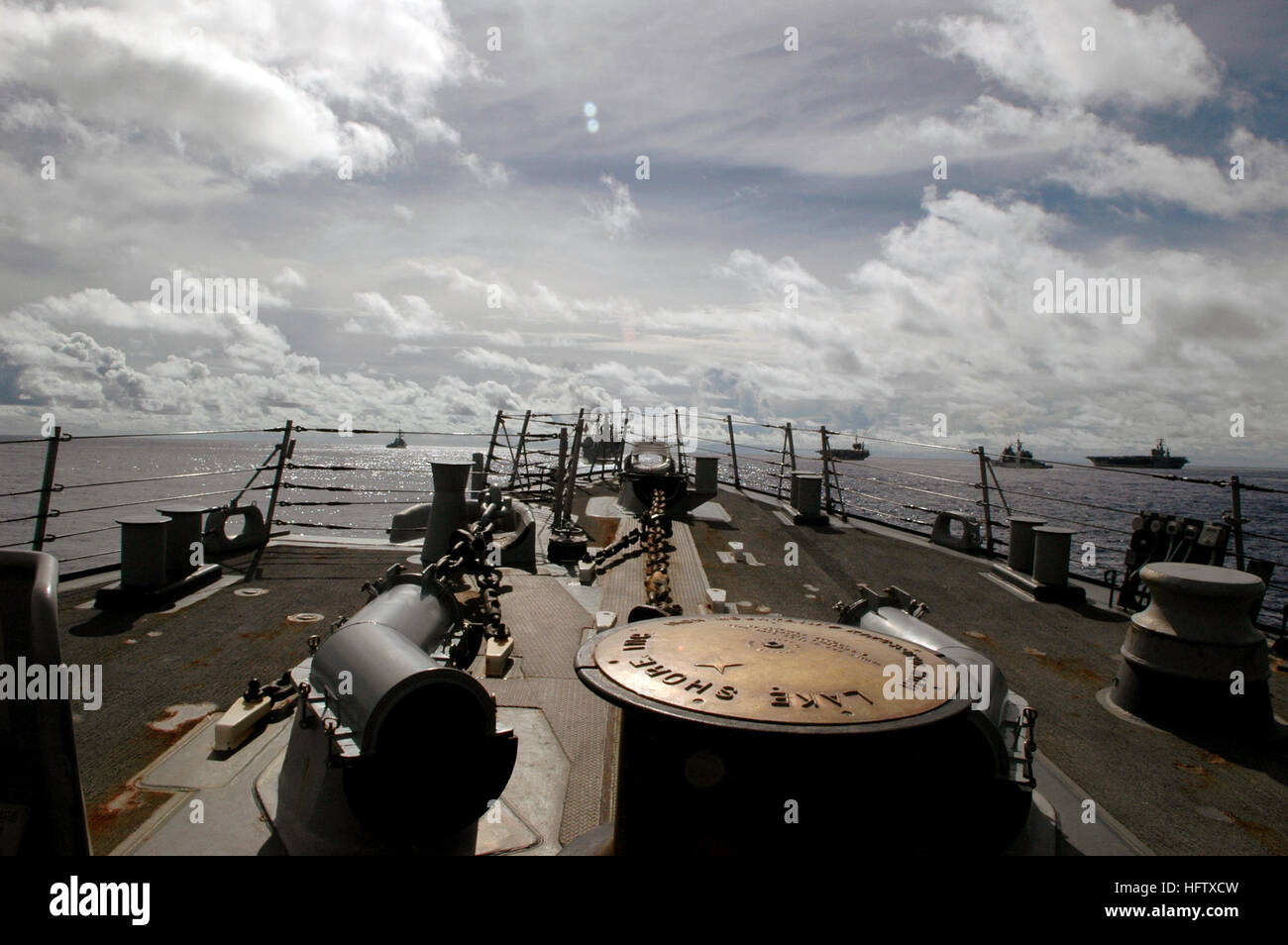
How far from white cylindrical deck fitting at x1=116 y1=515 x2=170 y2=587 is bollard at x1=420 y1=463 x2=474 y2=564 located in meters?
2.27

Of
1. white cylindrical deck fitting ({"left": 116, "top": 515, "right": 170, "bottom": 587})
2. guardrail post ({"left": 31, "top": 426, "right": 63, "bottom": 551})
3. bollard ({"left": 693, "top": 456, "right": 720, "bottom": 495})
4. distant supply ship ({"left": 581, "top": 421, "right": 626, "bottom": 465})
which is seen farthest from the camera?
distant supply ship ({"left": 581, "top": 421, "right": 626, "bottom": 465})

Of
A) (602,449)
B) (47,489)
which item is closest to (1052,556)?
(47,489)

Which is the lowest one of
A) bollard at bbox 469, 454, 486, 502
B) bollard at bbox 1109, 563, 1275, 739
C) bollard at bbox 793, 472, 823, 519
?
bollard at bbox 1109, 563, 1275, 739

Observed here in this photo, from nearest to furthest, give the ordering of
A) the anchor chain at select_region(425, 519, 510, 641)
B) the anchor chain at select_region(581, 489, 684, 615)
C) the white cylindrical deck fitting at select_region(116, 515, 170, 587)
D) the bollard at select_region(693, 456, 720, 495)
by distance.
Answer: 1. the anchor chain at select_region(581, 489, 684, 615)
2. the anchor chain at select_region(425, 519, 510, 641)
3. the white cylindrical deck fitting at select_region(116, 515, 170, 587)
4. the bollard at select_region(693, 456, 720, 495)

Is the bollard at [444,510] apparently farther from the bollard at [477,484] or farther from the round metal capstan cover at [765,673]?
the round metal capstan cover at [765,673]

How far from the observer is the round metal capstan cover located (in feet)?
7.00

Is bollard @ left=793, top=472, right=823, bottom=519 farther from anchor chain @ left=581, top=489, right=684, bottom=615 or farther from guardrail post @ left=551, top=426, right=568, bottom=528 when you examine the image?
anchor chain @ left=581, top=489, right=684, bottom=615

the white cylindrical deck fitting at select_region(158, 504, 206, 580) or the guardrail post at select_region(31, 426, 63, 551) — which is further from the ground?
the guardrail post at select_region(31, 426, 63, 551)

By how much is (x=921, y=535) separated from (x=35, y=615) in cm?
1038

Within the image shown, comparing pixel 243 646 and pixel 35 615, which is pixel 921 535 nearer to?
pixel 243 646

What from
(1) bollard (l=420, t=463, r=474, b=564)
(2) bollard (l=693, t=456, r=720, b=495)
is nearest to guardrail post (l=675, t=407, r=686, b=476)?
(2) bollard (l=693, t=456, r=720, b=495)
